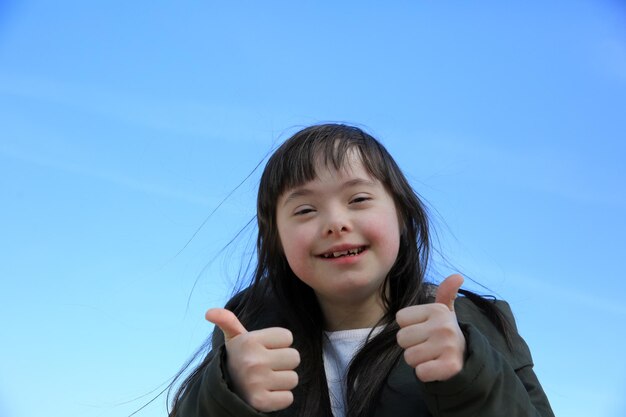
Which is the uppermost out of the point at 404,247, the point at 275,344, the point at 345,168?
the point at 345,168

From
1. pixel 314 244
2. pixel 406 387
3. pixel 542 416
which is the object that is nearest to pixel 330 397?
pixel 406 387

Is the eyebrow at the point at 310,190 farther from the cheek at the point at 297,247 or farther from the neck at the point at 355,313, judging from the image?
the neck at the point at 355,313

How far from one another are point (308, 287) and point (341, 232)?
44cm

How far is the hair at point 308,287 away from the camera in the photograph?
7.00 feet

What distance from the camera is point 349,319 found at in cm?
234

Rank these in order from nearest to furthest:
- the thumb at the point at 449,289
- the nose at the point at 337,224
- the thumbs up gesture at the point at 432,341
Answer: the thumbs up gesture at the point at 432,341, the thumb at the point at 449,289, the nose at the point at 337,224

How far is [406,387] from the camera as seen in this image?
2.03 m

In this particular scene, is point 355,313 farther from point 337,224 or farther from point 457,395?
point 457,395

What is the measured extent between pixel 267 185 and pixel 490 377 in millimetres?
1065

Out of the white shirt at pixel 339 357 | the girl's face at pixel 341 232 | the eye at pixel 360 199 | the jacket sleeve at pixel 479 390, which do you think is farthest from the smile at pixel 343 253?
the jacket sleeve at pixel 479 390

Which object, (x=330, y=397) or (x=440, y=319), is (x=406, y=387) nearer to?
(x=330, y=397)

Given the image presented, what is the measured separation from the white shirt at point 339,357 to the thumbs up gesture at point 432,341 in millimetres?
545

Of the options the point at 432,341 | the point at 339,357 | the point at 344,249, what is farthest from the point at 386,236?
the point at 432,341

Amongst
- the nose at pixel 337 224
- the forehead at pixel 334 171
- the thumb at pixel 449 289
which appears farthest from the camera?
the forehead at pixel 334 171
